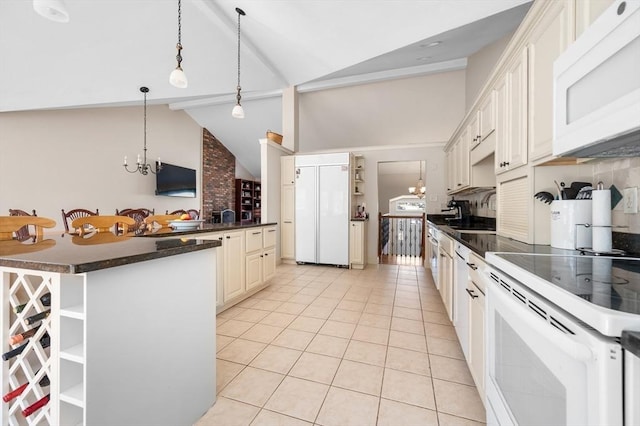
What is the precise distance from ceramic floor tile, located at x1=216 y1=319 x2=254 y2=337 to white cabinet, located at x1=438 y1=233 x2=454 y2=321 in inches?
70.9

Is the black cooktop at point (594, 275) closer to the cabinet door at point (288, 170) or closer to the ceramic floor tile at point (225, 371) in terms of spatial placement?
the ceramic floor tile at point (225, 371)

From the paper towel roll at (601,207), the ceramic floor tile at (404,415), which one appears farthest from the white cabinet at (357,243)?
the paper towel roll at (601,207)

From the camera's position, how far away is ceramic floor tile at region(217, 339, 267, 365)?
6.19 feet

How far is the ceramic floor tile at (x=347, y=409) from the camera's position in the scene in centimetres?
134

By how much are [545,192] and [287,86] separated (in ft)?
15.8

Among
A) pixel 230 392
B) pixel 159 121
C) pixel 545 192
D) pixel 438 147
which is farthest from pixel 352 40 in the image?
pixel 159 121

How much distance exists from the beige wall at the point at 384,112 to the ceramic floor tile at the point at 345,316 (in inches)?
161

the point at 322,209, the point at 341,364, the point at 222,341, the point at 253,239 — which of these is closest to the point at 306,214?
the point at 322,209

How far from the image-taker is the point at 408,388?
5.18 ft

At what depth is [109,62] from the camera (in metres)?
3.50

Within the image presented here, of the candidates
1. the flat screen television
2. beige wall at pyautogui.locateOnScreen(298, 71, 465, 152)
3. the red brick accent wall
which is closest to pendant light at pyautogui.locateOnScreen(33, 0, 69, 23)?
beige wall at pyautogui.locateOnScreen(298, 71, 465, 152)

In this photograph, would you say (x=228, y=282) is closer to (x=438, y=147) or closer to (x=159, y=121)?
(x=438, y=147)

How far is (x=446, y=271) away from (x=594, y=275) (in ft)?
5.45

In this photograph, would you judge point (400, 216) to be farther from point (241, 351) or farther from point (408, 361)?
point (241, 351)
